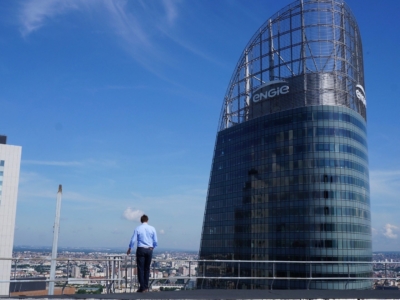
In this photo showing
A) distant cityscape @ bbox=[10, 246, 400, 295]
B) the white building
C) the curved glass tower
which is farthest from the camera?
the white building

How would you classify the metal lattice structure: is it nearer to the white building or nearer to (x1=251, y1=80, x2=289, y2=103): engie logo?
(x1=251, y1=80, x2=289, y2=103): engie logo

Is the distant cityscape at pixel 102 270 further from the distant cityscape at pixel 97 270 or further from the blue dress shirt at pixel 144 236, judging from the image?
the blue dress shirt at pixel 144 236

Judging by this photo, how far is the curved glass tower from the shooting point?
86.6 m

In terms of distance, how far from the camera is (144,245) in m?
12.6

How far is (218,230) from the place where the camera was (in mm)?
107000

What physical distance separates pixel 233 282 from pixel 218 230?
28515mm

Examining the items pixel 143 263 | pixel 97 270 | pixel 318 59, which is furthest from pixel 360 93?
pixel 143 263

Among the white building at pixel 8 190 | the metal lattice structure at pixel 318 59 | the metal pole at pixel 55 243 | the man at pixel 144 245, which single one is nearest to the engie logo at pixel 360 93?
the metal lattice structure at pixel 318 59

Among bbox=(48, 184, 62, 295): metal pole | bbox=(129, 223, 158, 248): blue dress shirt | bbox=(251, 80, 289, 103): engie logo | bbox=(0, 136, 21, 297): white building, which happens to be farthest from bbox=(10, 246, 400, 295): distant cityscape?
bbox=(0, 136, 21, 297): white building

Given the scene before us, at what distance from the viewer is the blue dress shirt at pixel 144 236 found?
12.6 m

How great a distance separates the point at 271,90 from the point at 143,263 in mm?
85092

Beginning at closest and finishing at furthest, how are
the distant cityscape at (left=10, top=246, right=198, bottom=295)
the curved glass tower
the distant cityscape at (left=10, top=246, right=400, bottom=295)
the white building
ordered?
the distant cityscape at (left=10, top=246, right=400, bottom=295) → the distant cityscape at (left=10, top=246, right=198, bottom=295) → the curved glass tower → the white building

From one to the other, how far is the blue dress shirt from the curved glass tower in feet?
234

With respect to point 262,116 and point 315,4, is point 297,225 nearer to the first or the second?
point 262,116
